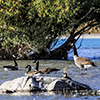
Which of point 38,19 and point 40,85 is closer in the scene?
point 40,85

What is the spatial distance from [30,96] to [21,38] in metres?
14.8

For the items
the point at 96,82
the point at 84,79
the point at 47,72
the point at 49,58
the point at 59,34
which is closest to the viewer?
the point at 96,82

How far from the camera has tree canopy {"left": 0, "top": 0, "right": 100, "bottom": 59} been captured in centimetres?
2634

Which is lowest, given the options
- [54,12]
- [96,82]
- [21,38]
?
[96,82]

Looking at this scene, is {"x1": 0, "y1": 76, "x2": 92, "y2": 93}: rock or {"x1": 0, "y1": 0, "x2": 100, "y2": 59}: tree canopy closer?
{"x1": 0, "y1": 76, "x2": 92, "y2": 93}: rock

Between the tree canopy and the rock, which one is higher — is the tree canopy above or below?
above

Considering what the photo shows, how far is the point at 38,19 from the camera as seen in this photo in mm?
28375

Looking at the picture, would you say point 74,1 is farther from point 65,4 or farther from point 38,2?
point 38,2

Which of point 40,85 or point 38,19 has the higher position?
point 38,19

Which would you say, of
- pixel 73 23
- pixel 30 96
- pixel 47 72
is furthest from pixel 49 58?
pixel 30 96

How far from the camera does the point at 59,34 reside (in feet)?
98.5

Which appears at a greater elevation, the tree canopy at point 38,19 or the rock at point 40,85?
the tree canopy at point 38,19

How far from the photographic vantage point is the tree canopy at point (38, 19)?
26344 millimetres

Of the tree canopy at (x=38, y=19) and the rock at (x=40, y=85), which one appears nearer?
the rock at (x=40, y=85)
